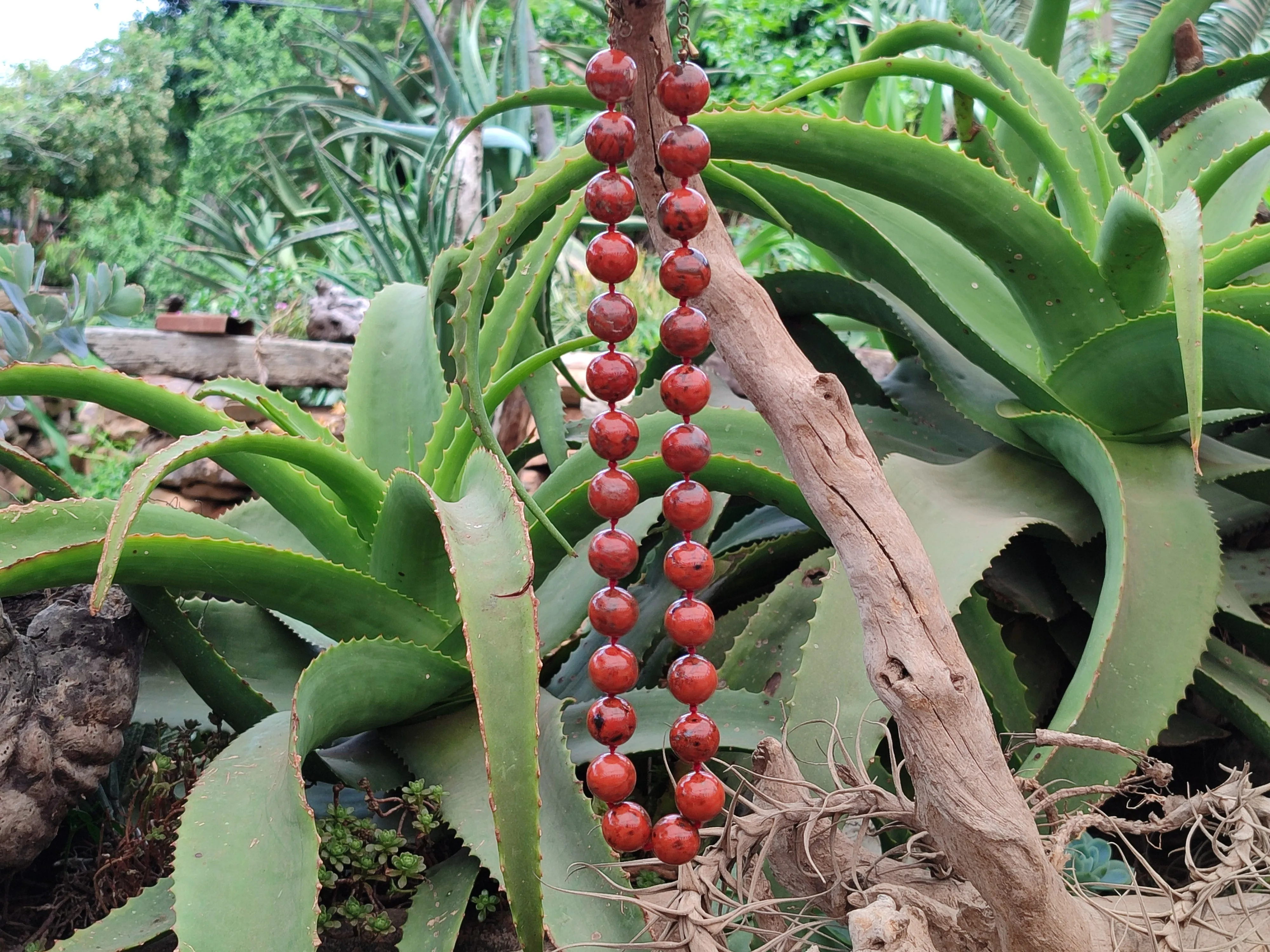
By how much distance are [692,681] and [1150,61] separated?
129 cm

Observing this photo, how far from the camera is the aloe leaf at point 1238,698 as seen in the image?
89 cm

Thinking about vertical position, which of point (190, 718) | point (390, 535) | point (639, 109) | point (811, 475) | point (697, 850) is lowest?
point (190, 718)

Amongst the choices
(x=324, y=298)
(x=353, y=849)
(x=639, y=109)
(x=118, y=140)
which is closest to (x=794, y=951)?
(x=353, y=849)

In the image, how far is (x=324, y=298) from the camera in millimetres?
2756

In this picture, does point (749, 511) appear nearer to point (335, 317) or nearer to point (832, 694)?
point (832, 694)

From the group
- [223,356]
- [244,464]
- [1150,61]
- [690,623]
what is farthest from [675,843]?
[223,356]

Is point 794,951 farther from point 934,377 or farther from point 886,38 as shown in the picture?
point 886,38

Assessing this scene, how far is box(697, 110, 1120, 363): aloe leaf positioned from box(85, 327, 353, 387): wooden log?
1887mm

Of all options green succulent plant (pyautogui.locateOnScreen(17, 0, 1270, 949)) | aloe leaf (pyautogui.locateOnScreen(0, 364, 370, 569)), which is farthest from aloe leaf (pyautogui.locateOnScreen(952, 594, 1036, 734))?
aloe leaf (pyautogui.locateOnScreen(0, 364, 370, 569))

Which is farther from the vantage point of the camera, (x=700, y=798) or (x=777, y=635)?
(x=777, y=635)

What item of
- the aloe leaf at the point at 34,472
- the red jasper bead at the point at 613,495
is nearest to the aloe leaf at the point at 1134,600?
the red jasper bead at the point at 613,495

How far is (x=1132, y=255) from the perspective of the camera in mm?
921

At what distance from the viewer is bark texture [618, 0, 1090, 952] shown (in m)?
0.55

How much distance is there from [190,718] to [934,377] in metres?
0.89
